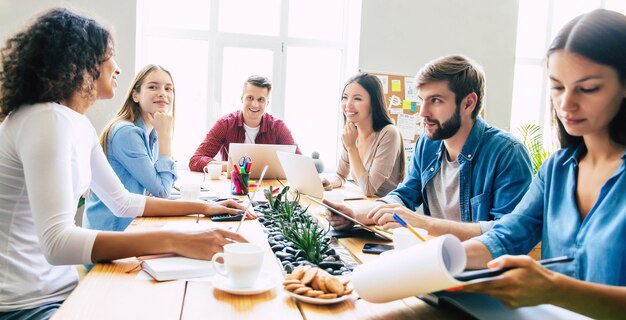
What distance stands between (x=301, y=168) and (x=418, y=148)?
51 cm

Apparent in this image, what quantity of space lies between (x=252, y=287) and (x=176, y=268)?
0.19 m

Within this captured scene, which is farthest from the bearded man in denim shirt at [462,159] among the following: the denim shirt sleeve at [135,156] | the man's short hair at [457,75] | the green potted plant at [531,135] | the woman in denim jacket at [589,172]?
the green potted plant at [531,135]

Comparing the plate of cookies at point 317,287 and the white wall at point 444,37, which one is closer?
the plate of cookies at point 317,287

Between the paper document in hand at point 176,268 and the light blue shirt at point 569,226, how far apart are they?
2.22ft

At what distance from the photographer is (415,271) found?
0.69 metres

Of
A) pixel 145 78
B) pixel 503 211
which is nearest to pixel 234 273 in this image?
pixel 503 211

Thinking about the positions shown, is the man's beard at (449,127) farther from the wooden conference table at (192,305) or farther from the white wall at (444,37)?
the white wall at (444,37)

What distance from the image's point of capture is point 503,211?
62.3 inches

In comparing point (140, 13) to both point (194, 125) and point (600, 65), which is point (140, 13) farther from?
point (600, 65)

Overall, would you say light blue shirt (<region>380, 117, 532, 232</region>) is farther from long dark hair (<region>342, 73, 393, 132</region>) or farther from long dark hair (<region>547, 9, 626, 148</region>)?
long dark hair (<region>342, 73, 393, 132</region>)

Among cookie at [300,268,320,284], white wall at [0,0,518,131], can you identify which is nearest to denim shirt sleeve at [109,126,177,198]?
cookie at [300,268,320,284]

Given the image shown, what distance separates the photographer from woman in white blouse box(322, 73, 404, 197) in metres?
2.50

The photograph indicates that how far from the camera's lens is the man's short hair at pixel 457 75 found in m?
1.71

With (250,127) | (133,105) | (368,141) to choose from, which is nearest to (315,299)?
(133,105)
